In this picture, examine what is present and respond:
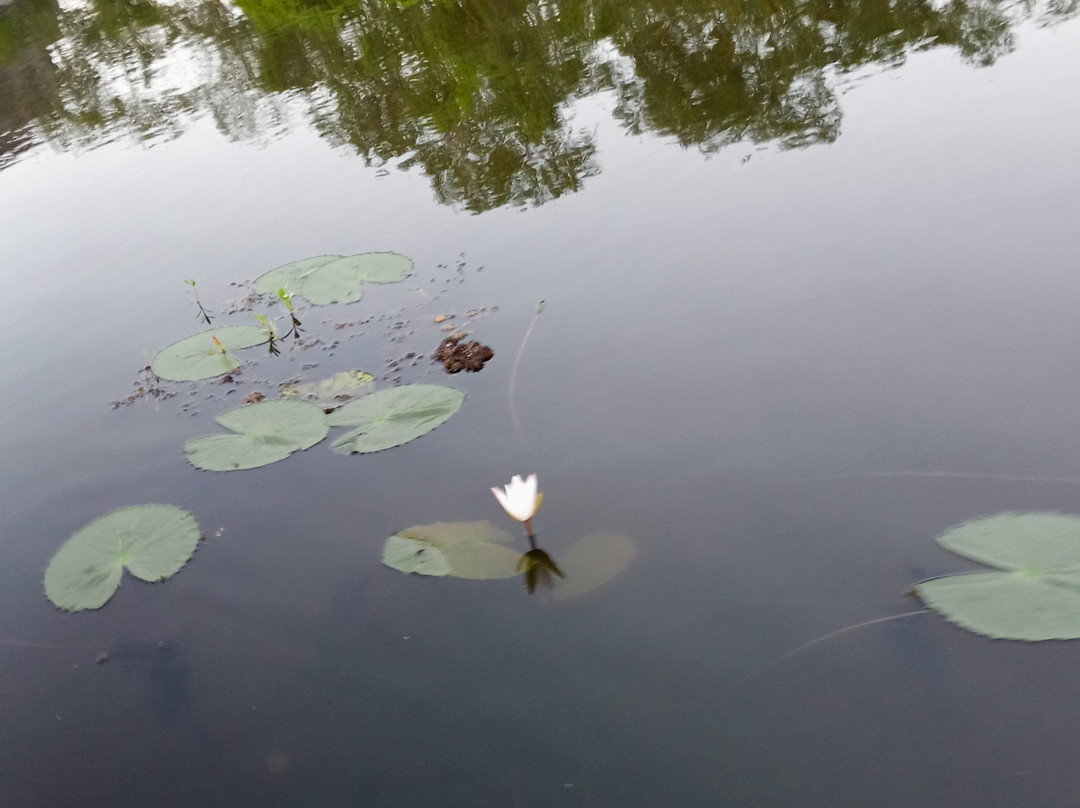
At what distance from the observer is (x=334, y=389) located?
3.12 m

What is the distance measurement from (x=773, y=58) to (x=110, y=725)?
573 centimetres

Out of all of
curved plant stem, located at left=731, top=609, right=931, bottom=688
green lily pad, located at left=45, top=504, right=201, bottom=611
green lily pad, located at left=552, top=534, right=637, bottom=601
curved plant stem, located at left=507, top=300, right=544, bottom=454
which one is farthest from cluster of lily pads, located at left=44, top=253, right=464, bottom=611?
curved plant stem, located at left=731, top=609, right=931, bottom=688

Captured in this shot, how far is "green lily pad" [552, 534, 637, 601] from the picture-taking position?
2.13m

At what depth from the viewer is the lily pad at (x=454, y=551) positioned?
223 centimetres

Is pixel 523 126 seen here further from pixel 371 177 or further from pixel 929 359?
pixel 929 359

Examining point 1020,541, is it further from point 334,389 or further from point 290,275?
point 290,275

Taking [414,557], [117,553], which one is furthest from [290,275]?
[414,557]

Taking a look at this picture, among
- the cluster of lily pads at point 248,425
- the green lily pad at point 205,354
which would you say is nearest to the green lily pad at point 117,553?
the cluster of lily pads at point 248,425

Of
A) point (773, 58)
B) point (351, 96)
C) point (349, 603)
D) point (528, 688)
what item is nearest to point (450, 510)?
point (349, 603)

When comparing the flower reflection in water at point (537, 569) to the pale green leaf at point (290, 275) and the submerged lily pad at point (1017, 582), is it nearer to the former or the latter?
the submerged lily pad at point (1017, 582)

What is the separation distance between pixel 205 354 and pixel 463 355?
1246mm

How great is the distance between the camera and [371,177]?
17.4ft

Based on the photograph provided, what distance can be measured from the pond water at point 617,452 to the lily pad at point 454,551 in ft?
0.16

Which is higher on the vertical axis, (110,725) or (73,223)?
(73,223)
